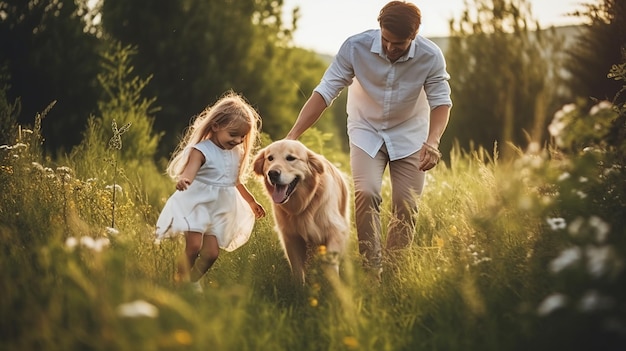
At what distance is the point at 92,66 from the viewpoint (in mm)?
11180

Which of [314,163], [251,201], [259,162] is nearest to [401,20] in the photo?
[314,163]

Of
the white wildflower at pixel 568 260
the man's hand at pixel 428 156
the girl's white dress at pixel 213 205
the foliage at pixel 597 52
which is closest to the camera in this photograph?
the white wildflower at pixel 568 260

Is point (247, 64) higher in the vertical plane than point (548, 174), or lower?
lower

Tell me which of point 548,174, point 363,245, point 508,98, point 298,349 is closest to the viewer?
point 548,174

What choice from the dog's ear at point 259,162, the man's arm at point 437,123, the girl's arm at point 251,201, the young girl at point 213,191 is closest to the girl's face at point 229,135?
the young girl at point 213,191

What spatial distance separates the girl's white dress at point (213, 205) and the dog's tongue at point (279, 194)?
1.04 ft

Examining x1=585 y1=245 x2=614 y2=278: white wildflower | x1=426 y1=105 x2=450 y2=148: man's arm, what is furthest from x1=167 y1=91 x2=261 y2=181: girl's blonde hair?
x1=585 y1=245 x2=614 y2=278: white wildflower

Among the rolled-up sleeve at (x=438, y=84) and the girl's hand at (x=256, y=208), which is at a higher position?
the rolled-up sleeve at (x=438, y=84)

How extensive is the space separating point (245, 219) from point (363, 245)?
2.89 feet

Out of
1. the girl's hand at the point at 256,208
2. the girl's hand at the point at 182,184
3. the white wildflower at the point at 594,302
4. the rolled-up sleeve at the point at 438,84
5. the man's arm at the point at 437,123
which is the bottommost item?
the girl's hand at the point at 256,208

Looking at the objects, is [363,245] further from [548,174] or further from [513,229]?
[548,174]

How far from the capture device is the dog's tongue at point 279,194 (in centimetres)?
450

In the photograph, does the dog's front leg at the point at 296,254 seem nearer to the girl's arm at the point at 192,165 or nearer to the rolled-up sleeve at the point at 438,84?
the girl's arm at the point at 192,165

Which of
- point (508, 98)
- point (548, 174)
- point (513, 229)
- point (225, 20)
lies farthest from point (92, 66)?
point (548, 174)
